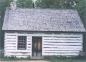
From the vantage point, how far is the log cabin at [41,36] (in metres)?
28.6

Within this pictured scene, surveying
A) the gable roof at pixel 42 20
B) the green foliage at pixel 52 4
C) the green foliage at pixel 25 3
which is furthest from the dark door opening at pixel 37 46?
the green foliage at pixel 25 3

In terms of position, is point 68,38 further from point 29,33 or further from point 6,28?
point 6,28

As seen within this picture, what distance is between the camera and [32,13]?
101 feet

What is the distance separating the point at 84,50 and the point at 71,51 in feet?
6.47

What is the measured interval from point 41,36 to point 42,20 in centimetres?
180

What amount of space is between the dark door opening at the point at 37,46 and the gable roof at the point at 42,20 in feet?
4.40

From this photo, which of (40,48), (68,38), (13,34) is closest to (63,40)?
(68,38)

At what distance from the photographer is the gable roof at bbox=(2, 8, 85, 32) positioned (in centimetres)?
2891

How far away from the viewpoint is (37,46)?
98.0 feet

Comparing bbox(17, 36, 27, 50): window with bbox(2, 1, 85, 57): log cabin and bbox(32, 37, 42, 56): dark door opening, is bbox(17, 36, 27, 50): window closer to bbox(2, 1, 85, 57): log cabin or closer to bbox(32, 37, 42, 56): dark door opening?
bbox(2, 1, 85, 57): log cabin

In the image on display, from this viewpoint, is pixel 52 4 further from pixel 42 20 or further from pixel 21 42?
pixel 21 42

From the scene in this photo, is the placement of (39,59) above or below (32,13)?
below

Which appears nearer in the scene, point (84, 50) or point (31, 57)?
point (31, 57)

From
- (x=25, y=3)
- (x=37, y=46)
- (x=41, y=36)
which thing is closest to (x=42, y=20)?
(x=41, y=36)
